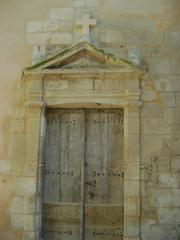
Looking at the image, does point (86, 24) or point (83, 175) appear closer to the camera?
point (83, 175)

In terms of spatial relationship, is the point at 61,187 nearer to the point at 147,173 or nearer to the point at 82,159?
the point at 82,159

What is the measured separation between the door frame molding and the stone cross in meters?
0.54

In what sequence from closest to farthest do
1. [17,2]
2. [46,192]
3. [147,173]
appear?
[147,173]
[46,192]
[17,2]

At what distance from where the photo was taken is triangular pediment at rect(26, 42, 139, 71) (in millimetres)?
4715

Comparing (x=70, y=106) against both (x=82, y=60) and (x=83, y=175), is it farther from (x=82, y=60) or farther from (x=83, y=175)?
(x=83, y=175)

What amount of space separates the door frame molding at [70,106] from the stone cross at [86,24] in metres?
0.54

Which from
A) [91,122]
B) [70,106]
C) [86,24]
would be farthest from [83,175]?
[86,24]

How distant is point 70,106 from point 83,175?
→ 0.96m

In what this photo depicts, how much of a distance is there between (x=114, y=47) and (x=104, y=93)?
2.25 feet

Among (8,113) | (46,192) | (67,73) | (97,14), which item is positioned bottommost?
(46,192)

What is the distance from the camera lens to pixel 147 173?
448cm

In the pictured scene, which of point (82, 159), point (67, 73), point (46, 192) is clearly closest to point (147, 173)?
point (82, 159)

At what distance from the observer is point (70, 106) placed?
16.0 feet

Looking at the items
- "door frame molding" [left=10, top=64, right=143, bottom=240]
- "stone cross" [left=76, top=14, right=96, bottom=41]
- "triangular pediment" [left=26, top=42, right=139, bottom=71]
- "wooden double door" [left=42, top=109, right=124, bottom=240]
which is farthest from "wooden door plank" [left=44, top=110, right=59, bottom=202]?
"stone cross" [left=76, top=14, right=96, bottom=41]
